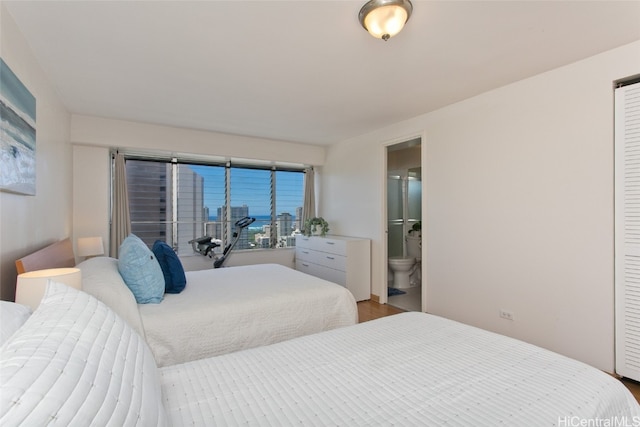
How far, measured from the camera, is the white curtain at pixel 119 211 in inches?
155

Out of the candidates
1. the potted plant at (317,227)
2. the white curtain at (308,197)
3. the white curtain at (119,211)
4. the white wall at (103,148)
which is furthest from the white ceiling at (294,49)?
the white curtain at (308,197)

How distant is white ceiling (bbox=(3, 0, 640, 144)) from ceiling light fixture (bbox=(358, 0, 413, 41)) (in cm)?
7

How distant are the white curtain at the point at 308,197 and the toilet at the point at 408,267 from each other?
1604mm

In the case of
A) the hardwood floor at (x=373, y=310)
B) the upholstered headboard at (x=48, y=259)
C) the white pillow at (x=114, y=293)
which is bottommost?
the hardwood floor at (x=373, y=310)

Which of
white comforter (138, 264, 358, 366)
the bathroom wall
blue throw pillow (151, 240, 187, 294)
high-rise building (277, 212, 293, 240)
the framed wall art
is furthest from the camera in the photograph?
high-rise building (277, 212, 293, 240)

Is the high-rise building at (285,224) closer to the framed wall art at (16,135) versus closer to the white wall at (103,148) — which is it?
the white wall at (103,148)

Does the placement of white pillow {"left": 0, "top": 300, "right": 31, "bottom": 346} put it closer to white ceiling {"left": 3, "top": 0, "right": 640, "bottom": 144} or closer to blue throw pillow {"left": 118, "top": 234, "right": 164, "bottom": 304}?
blue throw pillow {"left": 118, "top": 234, "right": 164, "bottom": 304}

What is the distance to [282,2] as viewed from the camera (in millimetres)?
1651

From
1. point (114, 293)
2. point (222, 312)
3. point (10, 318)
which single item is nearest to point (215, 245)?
point (222, 312)

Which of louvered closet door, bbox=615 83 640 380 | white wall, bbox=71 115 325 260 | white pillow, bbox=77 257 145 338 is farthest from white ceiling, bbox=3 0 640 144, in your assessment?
white pillow, bbox=77 257 145 338

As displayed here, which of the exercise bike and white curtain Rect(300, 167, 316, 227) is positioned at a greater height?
white curtain Rect(300, 167, 316, 227)

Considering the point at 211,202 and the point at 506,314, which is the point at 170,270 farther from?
the point at 506,314

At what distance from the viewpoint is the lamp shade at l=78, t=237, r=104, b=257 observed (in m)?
3.34

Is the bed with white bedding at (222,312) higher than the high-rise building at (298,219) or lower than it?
lower
